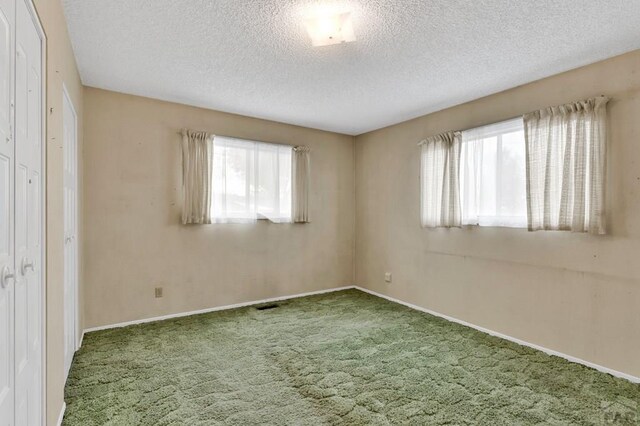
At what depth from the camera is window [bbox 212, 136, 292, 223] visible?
3869 millimetres

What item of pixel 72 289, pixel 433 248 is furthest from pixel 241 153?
pixel 433 248

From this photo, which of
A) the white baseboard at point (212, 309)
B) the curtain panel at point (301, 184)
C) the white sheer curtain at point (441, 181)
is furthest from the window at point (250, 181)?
the white sheer curtain at point (441, 181)

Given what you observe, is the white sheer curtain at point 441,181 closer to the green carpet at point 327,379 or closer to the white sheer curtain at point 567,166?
the white sheer curtain at point 567,166

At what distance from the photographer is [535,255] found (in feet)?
9.62

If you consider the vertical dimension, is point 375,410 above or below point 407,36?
below

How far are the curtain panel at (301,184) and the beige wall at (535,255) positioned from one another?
1.05m

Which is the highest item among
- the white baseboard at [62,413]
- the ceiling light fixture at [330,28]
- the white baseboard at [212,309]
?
the ceiling light fixture at [330,28]

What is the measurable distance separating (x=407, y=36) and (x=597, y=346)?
109 inches

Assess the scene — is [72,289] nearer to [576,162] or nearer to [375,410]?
[375,410]

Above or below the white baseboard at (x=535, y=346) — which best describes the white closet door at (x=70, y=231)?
above
